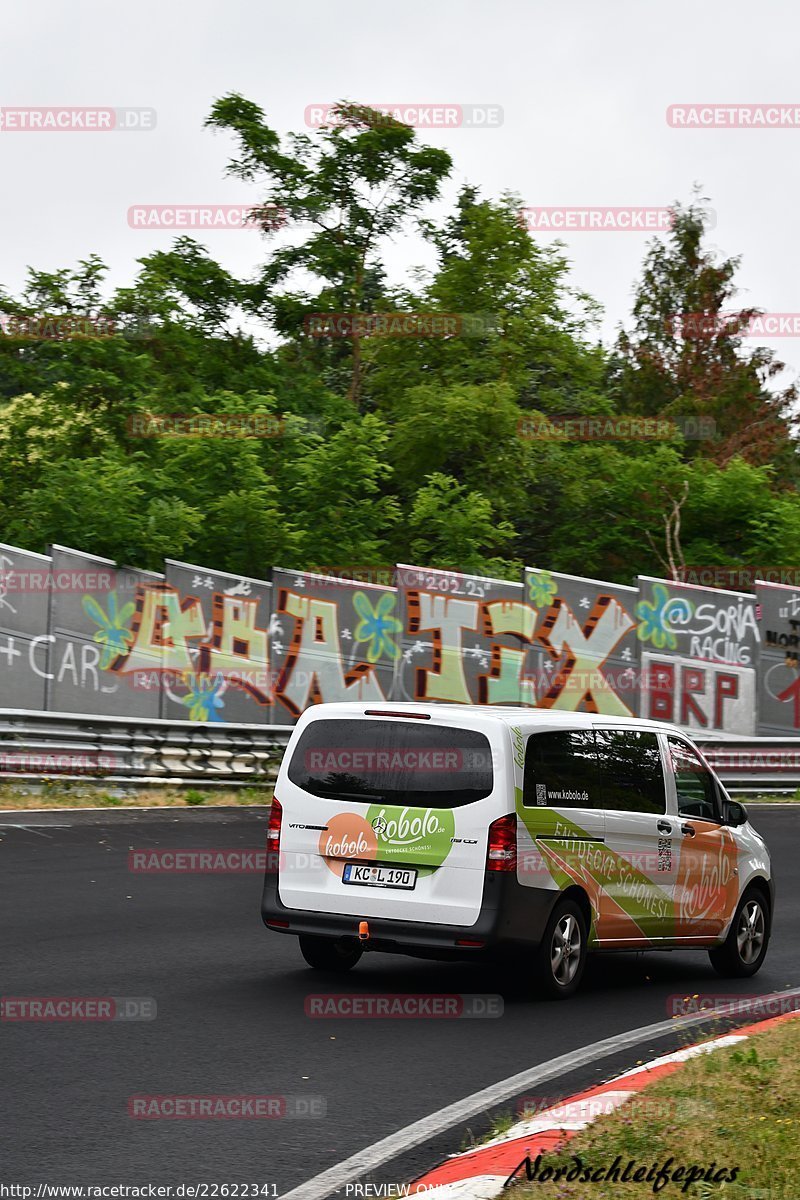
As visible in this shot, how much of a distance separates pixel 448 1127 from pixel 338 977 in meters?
3.55

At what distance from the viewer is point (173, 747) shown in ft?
66.4

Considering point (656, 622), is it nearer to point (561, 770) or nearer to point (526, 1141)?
point (561, 770)

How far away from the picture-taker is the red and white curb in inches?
217

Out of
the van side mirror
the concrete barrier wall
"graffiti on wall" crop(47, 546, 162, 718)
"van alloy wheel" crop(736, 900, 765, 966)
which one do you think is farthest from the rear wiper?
"graffiti on wall" crop(47, 546, 162, 718)

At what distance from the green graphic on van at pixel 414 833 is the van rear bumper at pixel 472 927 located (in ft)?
1.13

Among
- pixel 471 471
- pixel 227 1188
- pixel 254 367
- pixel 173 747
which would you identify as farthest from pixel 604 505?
pixel 227 1188

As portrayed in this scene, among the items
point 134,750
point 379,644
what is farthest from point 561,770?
point 379,644

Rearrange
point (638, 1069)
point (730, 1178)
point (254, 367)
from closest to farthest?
1. point (730, 1178)
2. point (638, 1069)
3. point (254, 367)

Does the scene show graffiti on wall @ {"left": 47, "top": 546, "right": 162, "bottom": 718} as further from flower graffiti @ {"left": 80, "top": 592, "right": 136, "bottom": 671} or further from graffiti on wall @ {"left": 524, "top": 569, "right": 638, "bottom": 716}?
graffiti on wall @ {"left": 524, "top": 569, "right": 638, "bottom": 716}

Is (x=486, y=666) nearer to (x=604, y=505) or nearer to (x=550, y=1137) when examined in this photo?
(x=604, y=505)

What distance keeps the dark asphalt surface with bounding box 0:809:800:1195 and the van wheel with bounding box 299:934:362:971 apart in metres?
0.10

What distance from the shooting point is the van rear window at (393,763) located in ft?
30.7

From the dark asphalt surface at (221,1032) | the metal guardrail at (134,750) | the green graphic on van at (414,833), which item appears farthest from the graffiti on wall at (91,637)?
the green graphic on van at (414,833)

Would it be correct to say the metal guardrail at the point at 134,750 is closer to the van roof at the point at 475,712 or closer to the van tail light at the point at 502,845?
the van roof at the point at 475,712
